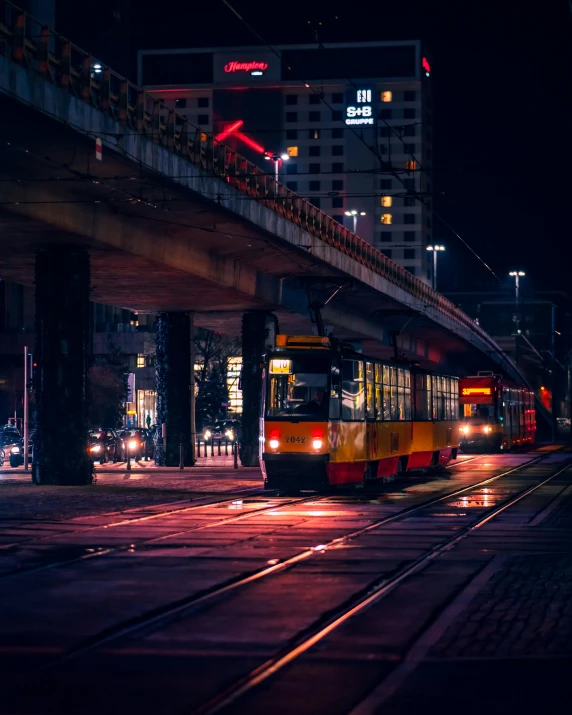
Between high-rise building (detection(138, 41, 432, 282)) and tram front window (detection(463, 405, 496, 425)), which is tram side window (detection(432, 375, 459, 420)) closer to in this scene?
A: tram front window (detection(463, 405, 496, 425))

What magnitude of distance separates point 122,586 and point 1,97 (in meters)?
11.4

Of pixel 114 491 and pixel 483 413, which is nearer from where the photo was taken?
pixel 114 491

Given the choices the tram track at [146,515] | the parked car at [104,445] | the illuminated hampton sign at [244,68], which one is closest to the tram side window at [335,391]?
the tram track at [146,515]

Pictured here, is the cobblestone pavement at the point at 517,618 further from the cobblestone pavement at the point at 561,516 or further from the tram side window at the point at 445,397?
the tram side window at the point at 445,397

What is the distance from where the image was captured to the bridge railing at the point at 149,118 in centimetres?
2280

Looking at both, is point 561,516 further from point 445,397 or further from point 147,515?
point 445,397

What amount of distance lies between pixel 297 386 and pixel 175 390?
62.7ft

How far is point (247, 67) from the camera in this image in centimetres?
16362

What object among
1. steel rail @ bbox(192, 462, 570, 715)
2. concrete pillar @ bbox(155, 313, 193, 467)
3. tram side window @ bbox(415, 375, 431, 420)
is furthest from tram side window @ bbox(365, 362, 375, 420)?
concrete pillar @ bbox(155, 313, 193, 467)

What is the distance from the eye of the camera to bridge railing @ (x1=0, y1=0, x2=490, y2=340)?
22797 mm

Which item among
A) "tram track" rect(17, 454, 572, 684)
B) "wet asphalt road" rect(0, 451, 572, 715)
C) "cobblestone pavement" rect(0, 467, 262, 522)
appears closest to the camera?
"wet asphalt road" rect(0, 451, 572, 715)

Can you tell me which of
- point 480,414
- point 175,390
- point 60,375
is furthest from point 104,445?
point 60,375

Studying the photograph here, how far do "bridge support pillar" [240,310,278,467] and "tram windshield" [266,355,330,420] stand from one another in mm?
18055

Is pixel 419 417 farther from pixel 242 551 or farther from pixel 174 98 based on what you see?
pixel 174 98
